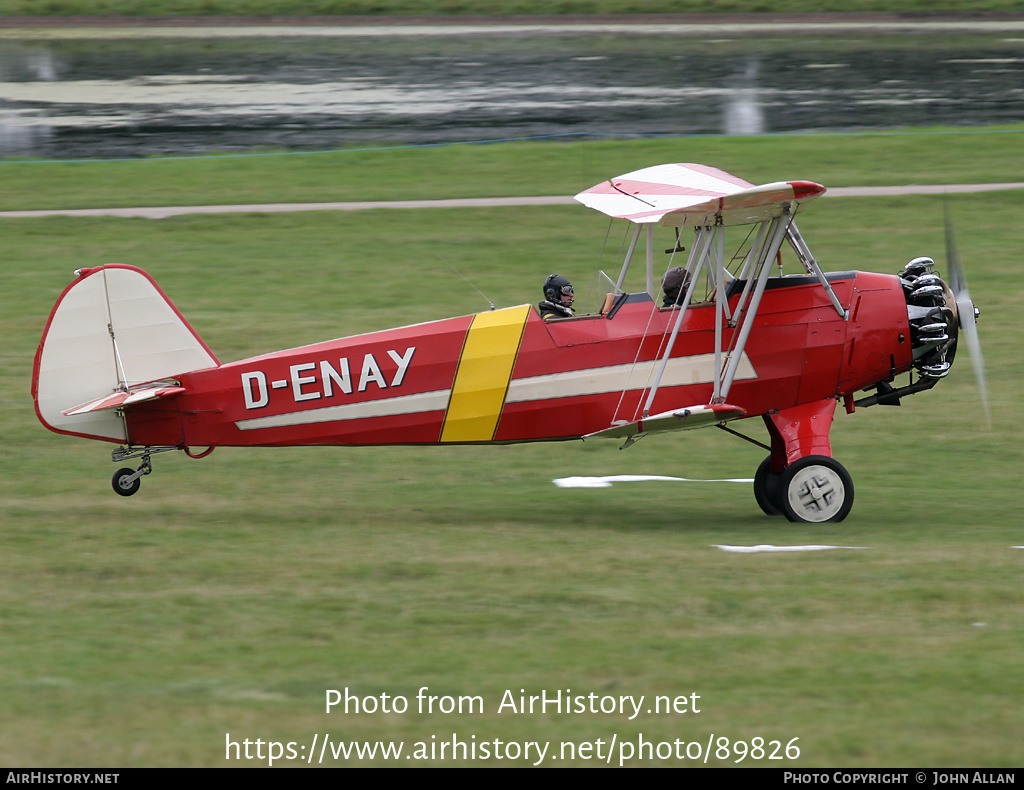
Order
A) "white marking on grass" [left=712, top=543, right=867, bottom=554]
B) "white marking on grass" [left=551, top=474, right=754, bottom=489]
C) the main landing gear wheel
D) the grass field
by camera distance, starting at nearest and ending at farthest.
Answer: the grass field → "white marking on grass" [left=712, top=543, right=867, bottom=554] → the main landing gear wheel → "white marking on grass" [left=551, top=474, right=754, bottom=489]

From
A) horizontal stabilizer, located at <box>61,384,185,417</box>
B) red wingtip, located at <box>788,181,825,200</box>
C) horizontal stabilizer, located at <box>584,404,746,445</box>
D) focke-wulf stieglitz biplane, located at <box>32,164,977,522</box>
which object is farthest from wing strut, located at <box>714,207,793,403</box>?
horizontal stabilizer, located at <box>61,384,185,417</box>

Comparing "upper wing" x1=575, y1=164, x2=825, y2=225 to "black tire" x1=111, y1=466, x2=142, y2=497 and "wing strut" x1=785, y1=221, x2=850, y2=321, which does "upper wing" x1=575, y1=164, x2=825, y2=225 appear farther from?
"black tire" x1=111, y1=466, x2=142, y2=497

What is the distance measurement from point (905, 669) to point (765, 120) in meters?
25.1

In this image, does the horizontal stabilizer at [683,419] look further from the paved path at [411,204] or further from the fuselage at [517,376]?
the paved path at [411,204]

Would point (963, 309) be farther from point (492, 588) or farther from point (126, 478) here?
point (126, 478)

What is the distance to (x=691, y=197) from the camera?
11.6 metres

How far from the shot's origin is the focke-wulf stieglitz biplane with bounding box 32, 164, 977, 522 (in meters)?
12.0

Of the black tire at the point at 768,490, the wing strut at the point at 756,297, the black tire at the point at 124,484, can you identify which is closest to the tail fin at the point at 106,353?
the black tire at the point at 124,484

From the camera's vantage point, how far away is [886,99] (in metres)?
33.6

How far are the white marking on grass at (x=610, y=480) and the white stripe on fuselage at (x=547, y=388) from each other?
190 centimetres

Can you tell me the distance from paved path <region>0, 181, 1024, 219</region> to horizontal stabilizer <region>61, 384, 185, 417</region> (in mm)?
13833

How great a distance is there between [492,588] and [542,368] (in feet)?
9.90

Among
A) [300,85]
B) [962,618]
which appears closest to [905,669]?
[962,618]

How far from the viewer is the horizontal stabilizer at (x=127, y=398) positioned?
11.7 m
